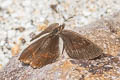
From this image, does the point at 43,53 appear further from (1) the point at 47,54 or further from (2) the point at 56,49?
(2) the point at 56,49

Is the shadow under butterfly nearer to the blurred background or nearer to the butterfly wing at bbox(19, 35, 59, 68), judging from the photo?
the butterfly wing at bbox(19, 35, 59, 68)

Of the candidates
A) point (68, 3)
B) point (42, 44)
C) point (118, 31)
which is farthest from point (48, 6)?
point (42, 44)

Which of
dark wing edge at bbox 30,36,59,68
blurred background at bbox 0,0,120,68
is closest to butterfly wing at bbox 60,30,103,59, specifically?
dark wing edge at bbox 30,36,59,68

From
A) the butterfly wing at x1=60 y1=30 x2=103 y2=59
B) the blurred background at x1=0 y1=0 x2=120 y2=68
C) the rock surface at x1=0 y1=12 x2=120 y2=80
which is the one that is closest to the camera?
the rock surface at x1=0 y1=12 x2=120 y2=80

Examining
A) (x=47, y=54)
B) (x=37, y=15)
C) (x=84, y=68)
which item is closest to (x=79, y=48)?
(x=84, y=68)

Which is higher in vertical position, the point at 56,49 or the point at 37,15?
the point at 37,15

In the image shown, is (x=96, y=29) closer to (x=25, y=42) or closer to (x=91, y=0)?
(x=25, y=42)
